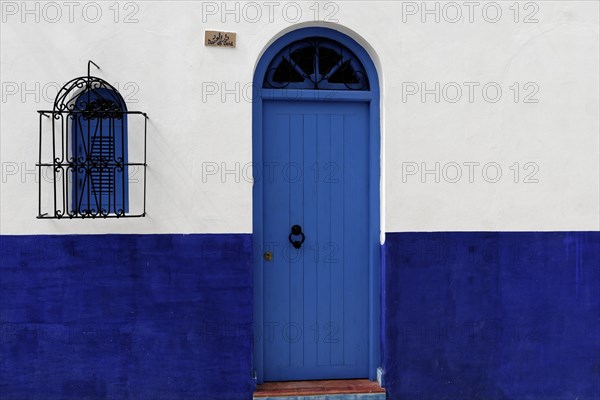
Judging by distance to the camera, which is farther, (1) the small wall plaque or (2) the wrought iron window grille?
(1) the small wall plaque

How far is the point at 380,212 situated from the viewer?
4012 mm

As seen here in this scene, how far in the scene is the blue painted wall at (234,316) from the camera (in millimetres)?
3762

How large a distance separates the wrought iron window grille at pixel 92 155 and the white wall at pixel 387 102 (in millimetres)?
85

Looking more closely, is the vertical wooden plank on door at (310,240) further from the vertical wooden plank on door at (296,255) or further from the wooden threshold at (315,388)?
the wooden threshold at (315,388)

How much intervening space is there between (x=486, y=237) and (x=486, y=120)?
0.88 meters

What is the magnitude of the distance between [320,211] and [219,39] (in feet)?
4.76

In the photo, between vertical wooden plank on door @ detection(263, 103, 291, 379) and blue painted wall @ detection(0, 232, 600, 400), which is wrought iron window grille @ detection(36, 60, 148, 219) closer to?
blue painted wall @ detection(0, 232, 600, 400)

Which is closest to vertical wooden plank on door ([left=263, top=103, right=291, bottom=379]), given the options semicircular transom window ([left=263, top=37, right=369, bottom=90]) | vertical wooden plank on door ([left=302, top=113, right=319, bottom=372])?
vertical wooden plank on door ([left=302, top=113, right=319, bottom=372])

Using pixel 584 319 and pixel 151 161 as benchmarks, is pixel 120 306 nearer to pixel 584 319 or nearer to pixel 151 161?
pixel 151 161

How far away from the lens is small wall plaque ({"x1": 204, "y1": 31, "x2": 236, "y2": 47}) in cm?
380

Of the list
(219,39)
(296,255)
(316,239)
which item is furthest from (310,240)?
(219,39)

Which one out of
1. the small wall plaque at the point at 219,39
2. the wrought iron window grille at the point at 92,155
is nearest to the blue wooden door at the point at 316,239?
the small wall plaque at the point at 219,39

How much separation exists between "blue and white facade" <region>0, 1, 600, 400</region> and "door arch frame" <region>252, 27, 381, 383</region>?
0.6 inches

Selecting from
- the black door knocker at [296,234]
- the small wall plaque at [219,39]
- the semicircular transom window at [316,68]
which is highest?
the small wall plaque at [219,39]
